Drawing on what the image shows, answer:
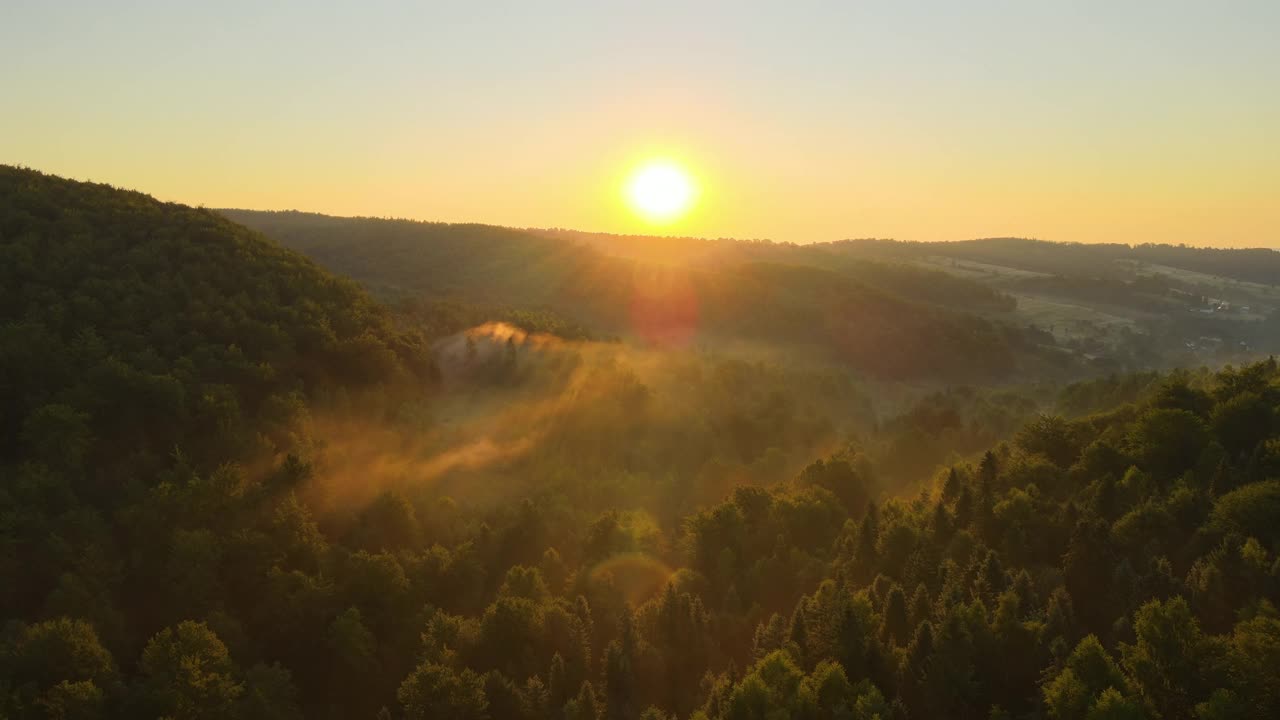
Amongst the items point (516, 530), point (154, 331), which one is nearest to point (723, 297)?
point (516, 530)

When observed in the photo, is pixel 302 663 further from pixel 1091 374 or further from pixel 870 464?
pixel 1091 374

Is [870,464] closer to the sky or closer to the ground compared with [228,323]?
closer to the ground

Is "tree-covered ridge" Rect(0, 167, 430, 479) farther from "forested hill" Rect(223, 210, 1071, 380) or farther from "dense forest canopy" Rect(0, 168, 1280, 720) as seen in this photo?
"forested hill" Rect(223, 210, 1071, 380)

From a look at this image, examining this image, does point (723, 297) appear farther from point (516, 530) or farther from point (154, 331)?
point (154, 331)

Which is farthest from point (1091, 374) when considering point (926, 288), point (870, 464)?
point (870, 464)

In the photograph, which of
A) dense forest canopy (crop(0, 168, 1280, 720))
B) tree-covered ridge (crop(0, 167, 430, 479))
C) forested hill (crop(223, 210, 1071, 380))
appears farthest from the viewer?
forested hill (crop(223, 210, 1071, 380))

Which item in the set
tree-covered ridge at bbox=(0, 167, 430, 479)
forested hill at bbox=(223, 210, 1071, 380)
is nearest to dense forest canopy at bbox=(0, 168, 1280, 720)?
tree-covered ridge at bbox=(0, 167, 430, 479)
